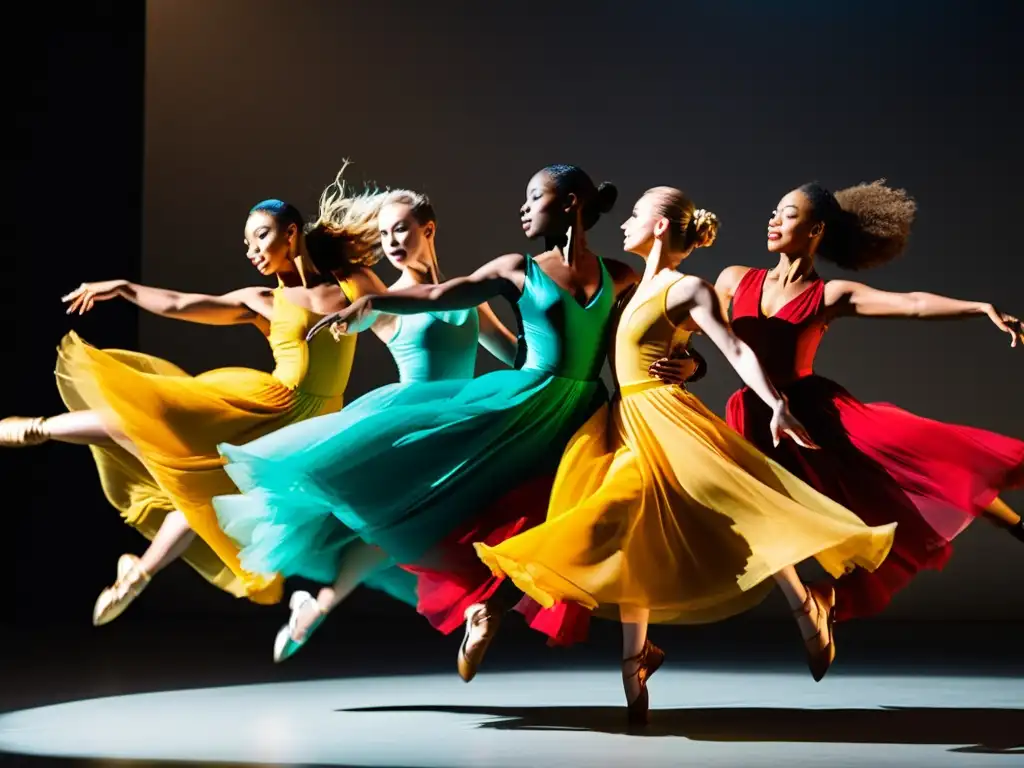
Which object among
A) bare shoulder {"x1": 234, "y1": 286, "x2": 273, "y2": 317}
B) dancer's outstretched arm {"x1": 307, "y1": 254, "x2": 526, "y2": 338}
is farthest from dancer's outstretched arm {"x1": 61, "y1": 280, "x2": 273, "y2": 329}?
dancer's outstretched arm {"x1": 307, "y1": 254, "x2": 526, "y2": 338}

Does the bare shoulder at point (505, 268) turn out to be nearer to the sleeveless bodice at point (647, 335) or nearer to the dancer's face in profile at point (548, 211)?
the dancer's face in profile at point (548, 211)

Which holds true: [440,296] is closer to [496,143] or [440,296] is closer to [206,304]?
[206,304]

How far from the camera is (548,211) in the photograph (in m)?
4.17

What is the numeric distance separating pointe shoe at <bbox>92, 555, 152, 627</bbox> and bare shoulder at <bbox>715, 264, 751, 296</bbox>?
1858mm

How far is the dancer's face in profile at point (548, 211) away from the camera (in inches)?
164

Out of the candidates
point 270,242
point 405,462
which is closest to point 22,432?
point 270,242

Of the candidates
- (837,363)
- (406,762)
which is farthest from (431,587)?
(837,363)

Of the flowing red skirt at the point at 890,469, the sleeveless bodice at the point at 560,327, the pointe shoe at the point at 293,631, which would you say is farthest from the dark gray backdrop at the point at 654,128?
the sleeveless bodice at the point at 560,327

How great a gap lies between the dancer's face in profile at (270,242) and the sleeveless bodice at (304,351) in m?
0.09

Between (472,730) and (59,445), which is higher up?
(472,730)

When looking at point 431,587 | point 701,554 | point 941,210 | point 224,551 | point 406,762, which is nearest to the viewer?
point 406,762

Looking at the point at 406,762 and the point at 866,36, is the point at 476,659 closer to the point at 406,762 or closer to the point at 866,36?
the point at 406,762

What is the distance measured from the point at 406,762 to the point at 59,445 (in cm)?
375

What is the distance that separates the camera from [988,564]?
6.84 m
